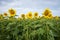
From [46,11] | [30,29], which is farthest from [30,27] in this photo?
[46,11]

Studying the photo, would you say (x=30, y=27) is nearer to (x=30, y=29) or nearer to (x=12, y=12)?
(x=30, y=29)

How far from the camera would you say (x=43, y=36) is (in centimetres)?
541

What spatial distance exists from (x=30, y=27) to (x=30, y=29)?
0.24ft

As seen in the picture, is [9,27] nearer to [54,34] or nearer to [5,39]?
[5,39]

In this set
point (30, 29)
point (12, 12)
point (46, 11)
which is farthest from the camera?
point (12, 12)

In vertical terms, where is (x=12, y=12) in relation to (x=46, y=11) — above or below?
below

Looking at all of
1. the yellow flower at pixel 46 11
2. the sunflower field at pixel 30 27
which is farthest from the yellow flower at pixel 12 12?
the yellow flower at pixel 46 11

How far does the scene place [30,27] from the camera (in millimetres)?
5895

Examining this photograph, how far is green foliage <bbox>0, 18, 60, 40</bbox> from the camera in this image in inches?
212

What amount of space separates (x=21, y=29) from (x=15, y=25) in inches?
11.6

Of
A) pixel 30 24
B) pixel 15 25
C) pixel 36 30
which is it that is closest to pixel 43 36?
pixel 36 30

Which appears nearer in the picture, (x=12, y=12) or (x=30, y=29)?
(x=30, y=29)

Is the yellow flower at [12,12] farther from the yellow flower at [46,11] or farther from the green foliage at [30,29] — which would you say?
the yellow flower at [46,11]

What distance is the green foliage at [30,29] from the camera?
538 centimetres
